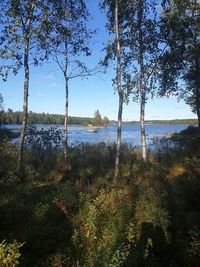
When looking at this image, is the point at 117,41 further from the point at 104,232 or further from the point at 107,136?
the point at 107,136

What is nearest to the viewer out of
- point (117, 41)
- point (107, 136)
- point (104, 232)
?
point (104, 232)

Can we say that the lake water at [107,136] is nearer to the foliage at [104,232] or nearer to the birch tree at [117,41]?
the birch tree at [117,41]

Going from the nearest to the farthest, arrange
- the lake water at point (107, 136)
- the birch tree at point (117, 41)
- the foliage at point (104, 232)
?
the foliage at point (104, 232)
the birch tree at point (117, 41)
the lake water at point (107, 136)

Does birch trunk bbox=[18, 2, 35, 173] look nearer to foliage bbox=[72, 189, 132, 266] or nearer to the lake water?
foliage bbox=[72, 189, 132, 266]

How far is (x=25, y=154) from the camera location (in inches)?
659

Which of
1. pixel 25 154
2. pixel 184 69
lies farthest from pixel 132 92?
pixel 25 154

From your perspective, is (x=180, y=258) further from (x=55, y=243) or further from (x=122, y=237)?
(x=55, y=243)

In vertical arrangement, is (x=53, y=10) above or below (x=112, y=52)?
above

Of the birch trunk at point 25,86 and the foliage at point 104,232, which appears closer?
the foliage at point 104,232

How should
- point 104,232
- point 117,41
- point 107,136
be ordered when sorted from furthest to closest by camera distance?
1. point 107,136
2. point 117,41
3. point 104,232

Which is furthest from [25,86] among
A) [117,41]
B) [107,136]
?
[107,136]

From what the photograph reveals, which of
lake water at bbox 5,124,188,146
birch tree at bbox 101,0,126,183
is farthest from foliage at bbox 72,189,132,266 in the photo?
lake water at bbox 5,124,188,146

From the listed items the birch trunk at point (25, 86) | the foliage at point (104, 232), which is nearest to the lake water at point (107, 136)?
the birch trunk at point (25, 86)

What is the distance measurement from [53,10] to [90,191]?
9.83 meters
